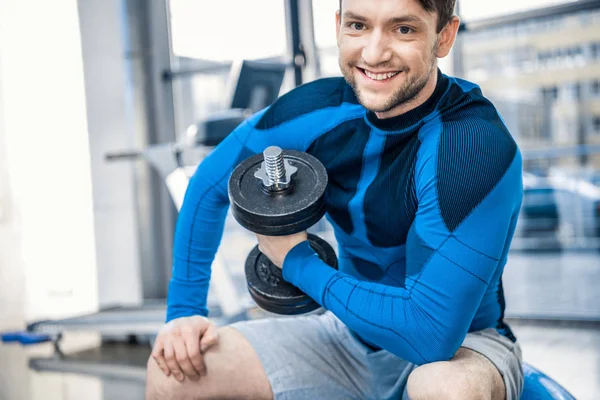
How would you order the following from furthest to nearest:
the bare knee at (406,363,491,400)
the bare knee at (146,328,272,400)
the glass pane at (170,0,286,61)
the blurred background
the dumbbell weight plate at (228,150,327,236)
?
the glass pane at (170,0,286,61) < the blurred background < the bare knee at (146,328,272,400) < the dumbbell weight plate at (228,150,327,236) < the bare knee at (406,363,491,400)

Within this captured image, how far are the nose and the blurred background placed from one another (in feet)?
5.94

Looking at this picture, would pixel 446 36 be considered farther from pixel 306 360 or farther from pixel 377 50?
pixel 306 360

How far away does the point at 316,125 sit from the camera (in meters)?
1.39

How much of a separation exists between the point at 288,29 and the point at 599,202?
2.04 metres

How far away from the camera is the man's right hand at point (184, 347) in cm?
124

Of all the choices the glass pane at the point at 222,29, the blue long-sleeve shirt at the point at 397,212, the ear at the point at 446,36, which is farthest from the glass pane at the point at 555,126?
the blue long-sleeve shirt at the point at 397,212

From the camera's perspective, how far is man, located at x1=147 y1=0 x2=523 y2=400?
1.09m

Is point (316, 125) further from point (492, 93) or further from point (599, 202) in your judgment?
point (599, 202)

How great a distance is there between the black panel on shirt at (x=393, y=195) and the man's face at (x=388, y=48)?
0.09 metres

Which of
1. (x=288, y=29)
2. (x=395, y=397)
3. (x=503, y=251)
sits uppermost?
(x=288, y=29)

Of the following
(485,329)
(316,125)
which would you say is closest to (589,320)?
(485,329)

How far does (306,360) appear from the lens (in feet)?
4.42

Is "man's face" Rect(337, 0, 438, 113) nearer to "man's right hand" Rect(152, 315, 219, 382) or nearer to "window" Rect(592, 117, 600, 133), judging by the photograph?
"man's right hand" Rect(152, 315, 219, 382)

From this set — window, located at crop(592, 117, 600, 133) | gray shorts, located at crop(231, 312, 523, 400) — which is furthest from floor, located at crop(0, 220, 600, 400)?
gray shorts, located at crop(231, 312, 523, 400)
